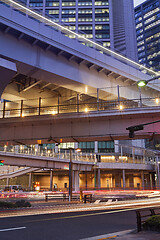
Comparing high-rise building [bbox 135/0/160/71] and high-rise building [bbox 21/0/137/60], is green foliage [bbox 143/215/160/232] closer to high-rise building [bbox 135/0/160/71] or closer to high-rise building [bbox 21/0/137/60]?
high-rise building [bbox 21/0/137/60]

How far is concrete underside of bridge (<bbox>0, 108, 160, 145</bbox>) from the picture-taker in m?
17.1

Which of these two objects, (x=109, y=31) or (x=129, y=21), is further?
(x=129, y=21)

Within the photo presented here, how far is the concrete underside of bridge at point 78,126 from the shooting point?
1712cm

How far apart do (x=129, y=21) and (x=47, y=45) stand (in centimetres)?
8657

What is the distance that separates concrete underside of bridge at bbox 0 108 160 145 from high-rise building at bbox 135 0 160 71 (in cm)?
13159

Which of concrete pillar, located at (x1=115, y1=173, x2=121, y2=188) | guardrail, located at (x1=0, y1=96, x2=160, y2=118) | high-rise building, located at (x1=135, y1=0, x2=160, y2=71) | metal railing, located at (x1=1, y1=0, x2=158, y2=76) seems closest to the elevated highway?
guardrail, located at (x1=0, y1=96, x2=160, y2=118)

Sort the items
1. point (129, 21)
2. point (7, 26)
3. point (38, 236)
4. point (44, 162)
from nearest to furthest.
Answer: point (38, 236), point (7, 26), point (44, 162), point (129, 21)

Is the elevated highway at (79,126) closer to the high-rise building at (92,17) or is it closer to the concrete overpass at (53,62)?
the concrete overpass at (53,62)

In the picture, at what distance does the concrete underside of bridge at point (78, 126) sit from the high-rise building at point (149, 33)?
432 ft

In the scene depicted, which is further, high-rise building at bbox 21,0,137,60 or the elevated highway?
high-rise building at bbox 21,0,137,60

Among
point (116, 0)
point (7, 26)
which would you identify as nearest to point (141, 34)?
point (116, 0)

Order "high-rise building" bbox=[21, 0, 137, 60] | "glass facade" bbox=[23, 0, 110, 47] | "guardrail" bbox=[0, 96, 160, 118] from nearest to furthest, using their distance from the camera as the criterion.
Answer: "guardrail" bbox=[0, 96, 160, 118]
"high-rise building" bbox=[21, 0, 137, 60]
"glass facade" bbox=[23, 0, 110, 47]

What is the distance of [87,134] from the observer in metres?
17.9

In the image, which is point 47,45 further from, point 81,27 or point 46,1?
point 46,1
